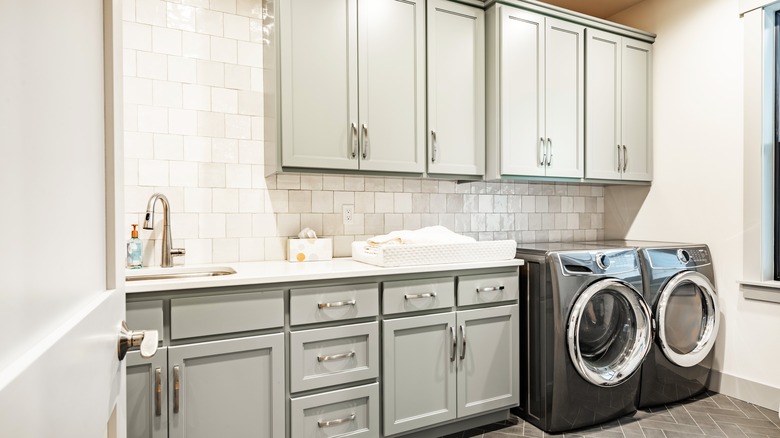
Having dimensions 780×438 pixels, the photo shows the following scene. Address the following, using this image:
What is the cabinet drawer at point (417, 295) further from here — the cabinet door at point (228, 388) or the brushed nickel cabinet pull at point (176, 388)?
the brushed nickel cabinet pull at point (176, 388)

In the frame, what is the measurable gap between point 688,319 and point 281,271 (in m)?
2.54

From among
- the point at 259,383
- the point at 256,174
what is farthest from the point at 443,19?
the point at 259,383

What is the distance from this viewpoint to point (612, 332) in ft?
8.34

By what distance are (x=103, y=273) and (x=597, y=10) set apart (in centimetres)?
390

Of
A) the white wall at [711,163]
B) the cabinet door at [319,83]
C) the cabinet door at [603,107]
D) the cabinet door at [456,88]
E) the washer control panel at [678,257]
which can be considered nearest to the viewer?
the cabinet door at [319,83]

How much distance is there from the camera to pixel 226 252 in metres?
2.39

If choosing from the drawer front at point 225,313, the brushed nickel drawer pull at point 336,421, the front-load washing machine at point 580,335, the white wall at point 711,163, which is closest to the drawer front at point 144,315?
the drawer front at point 225,313

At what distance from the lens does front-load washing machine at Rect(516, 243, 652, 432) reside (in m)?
2.32

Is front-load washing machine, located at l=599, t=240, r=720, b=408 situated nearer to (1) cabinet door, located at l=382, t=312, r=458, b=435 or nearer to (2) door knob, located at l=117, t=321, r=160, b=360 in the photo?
(1) cabinet door, located at l=382, t=312, r=458, b=435

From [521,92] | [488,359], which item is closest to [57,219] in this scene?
[488,359]

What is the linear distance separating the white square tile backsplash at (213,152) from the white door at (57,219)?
170cm

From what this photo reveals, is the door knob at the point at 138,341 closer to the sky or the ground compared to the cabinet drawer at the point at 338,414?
closer to the sky

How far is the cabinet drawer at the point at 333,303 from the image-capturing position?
6.24 ft

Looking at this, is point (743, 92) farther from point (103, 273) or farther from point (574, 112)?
point (103, 273)
